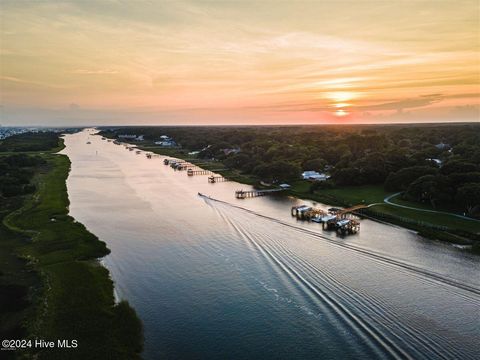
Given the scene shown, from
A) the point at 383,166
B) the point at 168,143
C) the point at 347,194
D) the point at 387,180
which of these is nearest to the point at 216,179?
the point at 347,194

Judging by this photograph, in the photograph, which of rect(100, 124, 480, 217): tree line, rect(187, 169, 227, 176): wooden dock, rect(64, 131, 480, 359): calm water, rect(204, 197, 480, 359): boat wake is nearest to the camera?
rect(204, 197, 480, 359): boat wake

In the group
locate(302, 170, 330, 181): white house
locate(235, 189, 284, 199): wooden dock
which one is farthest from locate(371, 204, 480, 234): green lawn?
locate(235, 189, 284, 199): wooden dock

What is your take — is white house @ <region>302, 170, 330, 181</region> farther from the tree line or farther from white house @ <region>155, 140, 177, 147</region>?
white house @ <region>155, 140, 177, 147</region>

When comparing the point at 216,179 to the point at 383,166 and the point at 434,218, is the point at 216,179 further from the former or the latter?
the point at 434,218

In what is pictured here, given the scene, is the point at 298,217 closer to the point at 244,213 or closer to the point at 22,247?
the point at 244,213

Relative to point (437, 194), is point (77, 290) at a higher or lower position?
lower

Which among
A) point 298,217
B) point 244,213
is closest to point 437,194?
point 298,217
